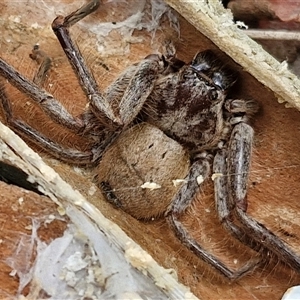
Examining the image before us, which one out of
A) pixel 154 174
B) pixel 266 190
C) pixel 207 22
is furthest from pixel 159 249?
pixel 207 22

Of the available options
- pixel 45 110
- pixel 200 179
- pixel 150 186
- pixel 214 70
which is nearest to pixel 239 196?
pixel 200 179

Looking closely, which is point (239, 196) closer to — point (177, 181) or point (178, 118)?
point (177, 181)

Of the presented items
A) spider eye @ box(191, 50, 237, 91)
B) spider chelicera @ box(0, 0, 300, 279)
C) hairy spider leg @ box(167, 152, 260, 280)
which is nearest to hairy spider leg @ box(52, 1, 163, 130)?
spider chelicera @ box(0, 0, 300, 279)

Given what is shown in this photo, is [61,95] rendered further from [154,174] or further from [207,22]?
[207,22]

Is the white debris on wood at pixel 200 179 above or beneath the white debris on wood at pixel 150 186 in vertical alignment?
above

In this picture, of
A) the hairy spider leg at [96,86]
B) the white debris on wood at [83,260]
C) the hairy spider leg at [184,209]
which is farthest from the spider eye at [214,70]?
the white debris on wood at [83,260]

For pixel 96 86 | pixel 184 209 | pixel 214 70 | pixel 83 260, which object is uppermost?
pixel 214 70

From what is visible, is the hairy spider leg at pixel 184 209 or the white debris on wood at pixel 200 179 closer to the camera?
the hairy spider leg at pixel 184 209

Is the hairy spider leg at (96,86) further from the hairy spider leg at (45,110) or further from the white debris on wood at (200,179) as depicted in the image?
the white debris on wood at (200,179)

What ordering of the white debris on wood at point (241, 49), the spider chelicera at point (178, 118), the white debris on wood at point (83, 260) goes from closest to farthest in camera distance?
the white debris on wood at point (83, 260), the white debris on wood at point (241, 49), the spider chelicera at point (178, 118)
